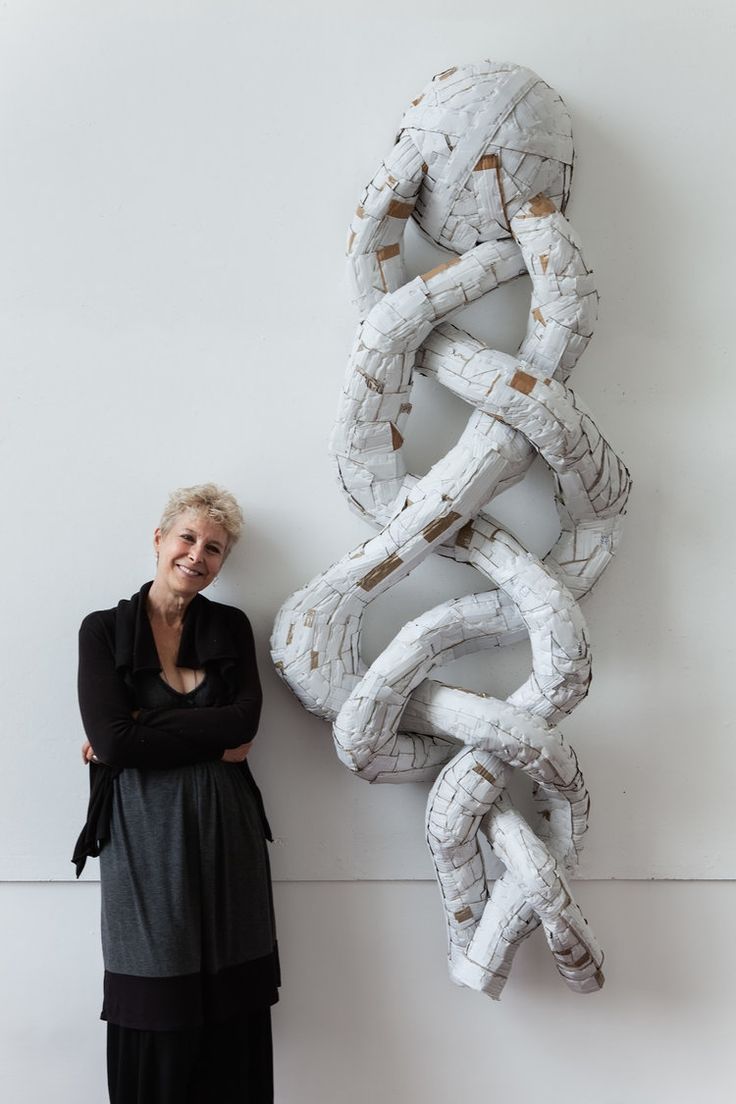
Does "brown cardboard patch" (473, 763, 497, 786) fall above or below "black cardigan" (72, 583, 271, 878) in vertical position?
below

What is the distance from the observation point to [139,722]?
1512 mm

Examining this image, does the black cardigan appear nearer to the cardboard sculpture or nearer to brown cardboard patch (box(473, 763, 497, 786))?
the cardboard sculpture

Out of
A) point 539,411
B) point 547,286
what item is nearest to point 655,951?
point 539,411

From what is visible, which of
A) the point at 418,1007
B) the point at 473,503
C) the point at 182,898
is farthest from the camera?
the point at 418,1007

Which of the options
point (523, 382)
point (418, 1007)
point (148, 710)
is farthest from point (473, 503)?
point (418, 1007)

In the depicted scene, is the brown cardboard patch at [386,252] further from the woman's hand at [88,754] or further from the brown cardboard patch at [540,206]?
the woman's hand at [88,754]

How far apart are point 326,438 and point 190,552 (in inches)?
12.8

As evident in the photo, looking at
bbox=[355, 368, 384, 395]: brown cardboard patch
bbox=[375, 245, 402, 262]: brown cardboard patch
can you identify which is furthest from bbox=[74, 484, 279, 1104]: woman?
bbox=[375, 245, 402, 262]: brown cardboard patch

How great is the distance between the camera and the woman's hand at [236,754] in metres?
1.59

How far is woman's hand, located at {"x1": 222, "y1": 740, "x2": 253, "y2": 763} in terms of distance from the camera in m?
1.59

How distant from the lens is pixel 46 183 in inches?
68.3

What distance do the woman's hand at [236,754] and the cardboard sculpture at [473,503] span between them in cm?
12

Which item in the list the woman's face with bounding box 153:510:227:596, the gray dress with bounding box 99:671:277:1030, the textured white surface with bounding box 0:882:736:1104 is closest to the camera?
the gray dress with bounding box 99:671:277:1030

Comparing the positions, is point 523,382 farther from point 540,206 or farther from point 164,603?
point 164,603
